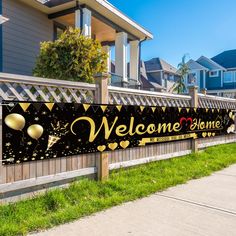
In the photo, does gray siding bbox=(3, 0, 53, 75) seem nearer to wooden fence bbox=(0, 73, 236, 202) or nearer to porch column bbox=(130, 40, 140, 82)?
porch column bbox=(130, 40, 140, 82)

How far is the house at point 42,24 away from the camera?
31.8ft

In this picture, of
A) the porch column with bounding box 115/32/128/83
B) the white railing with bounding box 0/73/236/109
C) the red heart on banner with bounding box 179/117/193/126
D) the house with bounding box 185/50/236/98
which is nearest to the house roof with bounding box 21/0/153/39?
the porch column with bounding box 115/32/128/83

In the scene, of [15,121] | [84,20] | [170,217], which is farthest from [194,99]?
[15,121]

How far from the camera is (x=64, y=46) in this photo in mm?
6852

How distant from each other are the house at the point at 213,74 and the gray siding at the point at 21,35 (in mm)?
29437

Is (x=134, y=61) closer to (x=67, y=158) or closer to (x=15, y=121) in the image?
(x=67, y=158)

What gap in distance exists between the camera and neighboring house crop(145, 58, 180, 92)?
38591 mm

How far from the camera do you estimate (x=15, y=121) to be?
13.0 ft

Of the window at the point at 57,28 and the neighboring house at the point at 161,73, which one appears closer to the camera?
the window at the point at 57,28

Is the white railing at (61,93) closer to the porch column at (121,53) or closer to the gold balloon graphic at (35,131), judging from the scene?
the gold balloon graphic at (35,131)

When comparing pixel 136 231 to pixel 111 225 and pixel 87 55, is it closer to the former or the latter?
pixel 111 225

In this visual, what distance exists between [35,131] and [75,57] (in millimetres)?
2977

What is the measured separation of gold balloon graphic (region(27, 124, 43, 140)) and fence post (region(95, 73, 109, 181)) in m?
1.32

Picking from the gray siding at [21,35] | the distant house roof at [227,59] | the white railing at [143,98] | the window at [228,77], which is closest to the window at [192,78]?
the window at [228,77]
